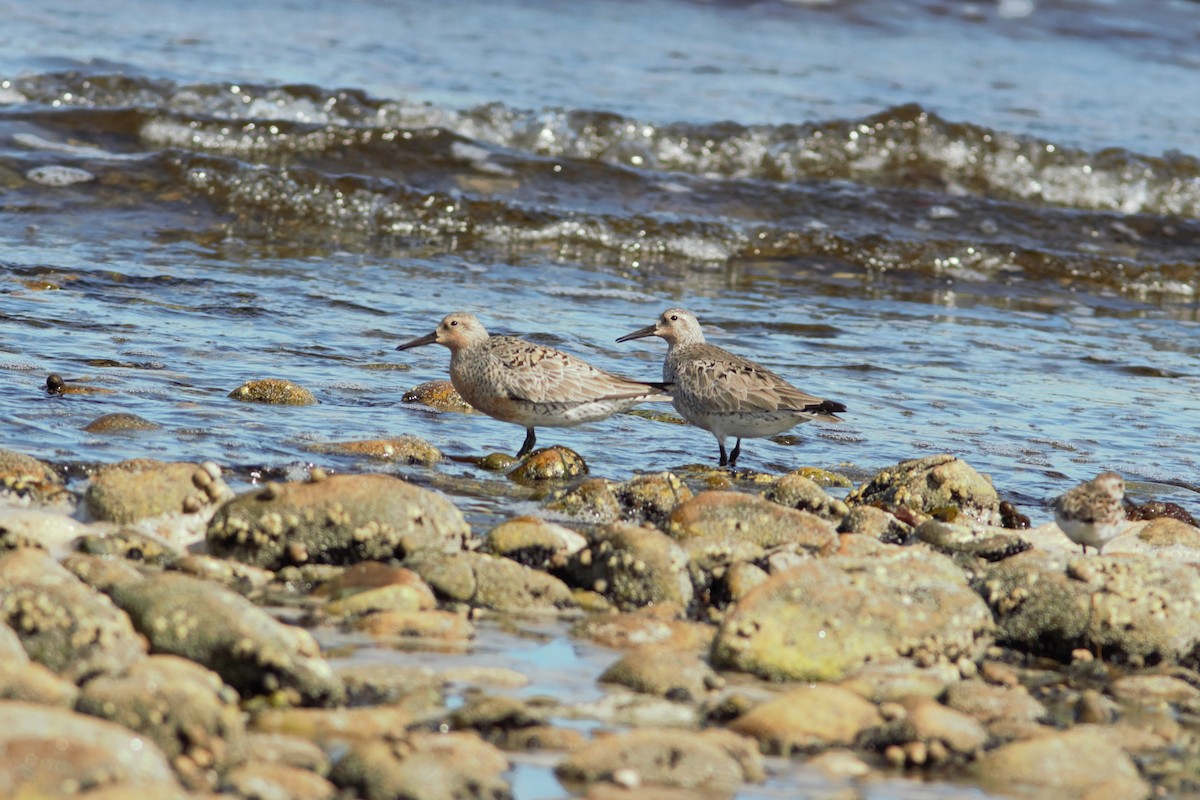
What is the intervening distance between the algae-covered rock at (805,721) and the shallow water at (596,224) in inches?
32.8

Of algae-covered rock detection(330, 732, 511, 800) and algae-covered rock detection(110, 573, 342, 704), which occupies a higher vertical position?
algae-covered rock detection(110, 573, 342, 704)

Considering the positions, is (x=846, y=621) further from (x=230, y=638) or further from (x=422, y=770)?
(x=230, y=638)

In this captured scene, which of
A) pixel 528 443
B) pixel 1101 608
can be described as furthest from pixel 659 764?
pixel 528 443

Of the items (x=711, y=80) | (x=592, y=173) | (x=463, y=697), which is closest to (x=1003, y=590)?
(x=463, y=697)

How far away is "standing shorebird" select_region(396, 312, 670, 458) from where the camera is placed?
7.82 metres

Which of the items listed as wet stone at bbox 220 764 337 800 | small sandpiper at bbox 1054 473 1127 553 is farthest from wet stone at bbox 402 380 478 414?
wet stone at bbox 220 764 337 800

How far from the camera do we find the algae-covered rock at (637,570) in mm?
5445

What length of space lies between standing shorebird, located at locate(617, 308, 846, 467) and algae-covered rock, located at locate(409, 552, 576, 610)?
9.29ft

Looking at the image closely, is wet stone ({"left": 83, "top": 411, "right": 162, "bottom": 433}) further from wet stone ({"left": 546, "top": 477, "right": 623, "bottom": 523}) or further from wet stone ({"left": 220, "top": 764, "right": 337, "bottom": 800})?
wet stone ({"left": 220, "top": 764, "right": 337, "bottom": 800})

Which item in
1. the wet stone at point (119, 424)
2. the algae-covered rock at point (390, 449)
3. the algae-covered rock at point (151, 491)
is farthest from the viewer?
the algae-covered rock at point (390, 449)

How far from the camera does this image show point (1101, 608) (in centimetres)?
534

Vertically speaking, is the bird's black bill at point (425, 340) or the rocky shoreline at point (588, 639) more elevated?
the bird's black bill at point (425, 340)

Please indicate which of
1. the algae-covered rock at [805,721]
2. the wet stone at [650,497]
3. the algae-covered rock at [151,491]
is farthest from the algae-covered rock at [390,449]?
the algae-covered rock at [805,721]

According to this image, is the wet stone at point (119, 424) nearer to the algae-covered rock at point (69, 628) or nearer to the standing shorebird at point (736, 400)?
the algae-covered rock at point (69, 628)
